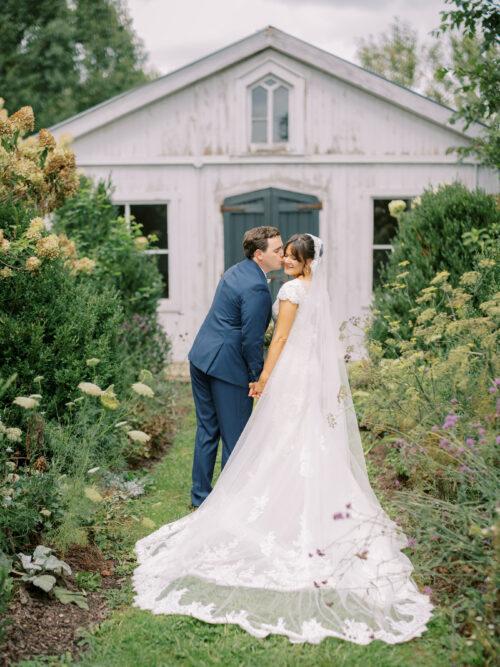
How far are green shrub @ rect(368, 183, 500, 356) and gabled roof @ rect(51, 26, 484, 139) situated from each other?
307cm

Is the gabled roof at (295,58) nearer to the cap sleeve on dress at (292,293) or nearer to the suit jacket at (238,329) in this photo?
the suit jacket at (238,329)

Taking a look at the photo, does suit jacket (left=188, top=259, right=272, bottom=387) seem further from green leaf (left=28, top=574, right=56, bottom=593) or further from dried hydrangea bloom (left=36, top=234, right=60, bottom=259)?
green leaf (left=28, top=574, right=56, bottom=593)

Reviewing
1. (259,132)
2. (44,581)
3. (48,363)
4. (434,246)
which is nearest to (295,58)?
→ (259,132)

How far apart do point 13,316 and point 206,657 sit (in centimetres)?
314

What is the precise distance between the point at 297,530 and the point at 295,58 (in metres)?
8.36

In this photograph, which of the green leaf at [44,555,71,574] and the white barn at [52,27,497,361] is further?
the white barn at [52,27,497,361]

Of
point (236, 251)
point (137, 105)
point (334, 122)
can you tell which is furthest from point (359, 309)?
point (137, 105)

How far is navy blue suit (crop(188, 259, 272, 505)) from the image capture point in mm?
5238

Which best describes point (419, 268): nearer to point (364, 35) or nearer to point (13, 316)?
point (13, 316)

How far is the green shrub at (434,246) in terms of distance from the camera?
783cm

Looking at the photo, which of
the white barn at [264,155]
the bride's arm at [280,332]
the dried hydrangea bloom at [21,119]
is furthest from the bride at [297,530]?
the white barn at [264,155]

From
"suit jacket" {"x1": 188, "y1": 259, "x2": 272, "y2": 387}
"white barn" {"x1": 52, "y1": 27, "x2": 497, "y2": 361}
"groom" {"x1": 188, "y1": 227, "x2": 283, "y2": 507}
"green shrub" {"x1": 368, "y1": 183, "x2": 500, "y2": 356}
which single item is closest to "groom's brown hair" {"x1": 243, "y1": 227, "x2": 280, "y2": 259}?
"groom" {"x1": 188, "y1": 227, "x2": 283, "y2": 507}

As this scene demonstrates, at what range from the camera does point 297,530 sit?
4488 millimetres

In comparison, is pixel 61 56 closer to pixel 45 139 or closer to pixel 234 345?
pixel 45 139
